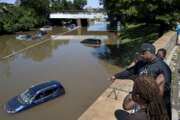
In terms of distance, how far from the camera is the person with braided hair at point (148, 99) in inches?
160

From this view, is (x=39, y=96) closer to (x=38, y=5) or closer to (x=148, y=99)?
(x=148, y=99)

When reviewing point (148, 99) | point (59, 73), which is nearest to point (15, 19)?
point (59, 73)

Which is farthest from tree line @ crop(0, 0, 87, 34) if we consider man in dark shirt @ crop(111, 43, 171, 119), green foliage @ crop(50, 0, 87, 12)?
man in dark shirt @ crop(111, 43, 171, 119)

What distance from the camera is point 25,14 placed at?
7138 cm

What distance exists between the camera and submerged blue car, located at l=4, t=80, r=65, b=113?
18.3 m

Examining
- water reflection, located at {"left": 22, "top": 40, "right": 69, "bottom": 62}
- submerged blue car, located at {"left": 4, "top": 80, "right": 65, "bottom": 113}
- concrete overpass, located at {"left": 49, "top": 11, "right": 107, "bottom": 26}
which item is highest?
concrete overpass, located at {"left": 49, "top": 11, "right": 107, "bottom": 26}

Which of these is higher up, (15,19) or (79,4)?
(79,4)

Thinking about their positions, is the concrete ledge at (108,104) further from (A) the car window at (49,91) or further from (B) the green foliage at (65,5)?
(B) the green foliage at (65,5)

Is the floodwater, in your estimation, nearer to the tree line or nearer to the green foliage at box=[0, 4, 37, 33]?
the green foliage at box=[0, 4, 37, 33]

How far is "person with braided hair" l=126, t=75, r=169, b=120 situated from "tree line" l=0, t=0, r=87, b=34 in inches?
2346

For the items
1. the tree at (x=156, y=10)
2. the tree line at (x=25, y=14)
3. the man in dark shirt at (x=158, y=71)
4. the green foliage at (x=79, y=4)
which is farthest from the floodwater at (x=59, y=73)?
the green foliage at (x=79, y=4)

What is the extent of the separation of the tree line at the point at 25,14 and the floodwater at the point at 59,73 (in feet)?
56.8

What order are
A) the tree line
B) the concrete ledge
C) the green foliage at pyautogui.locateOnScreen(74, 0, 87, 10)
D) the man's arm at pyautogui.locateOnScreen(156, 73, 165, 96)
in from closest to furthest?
the man's arm at pyautogui.locateOnScreen(156, 73, 165, 96) < the concrete ledge < the tree line < the green foliage at pyautogui.locateOnScreen(74, 0, 87, 10)

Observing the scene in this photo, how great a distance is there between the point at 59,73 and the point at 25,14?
154 ft
